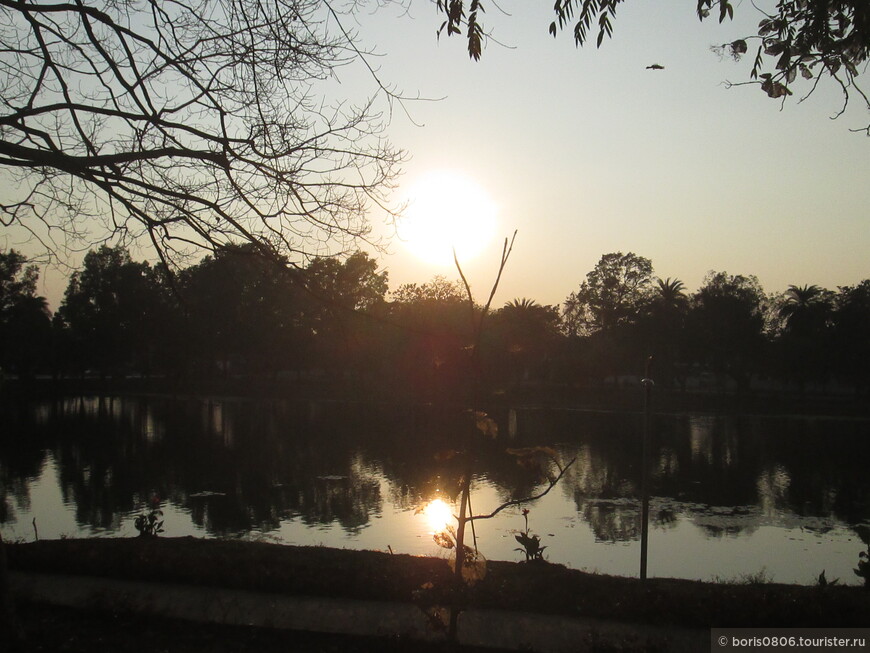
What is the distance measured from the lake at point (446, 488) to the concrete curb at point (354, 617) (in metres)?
1.73

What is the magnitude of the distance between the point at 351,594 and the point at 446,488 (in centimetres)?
1561

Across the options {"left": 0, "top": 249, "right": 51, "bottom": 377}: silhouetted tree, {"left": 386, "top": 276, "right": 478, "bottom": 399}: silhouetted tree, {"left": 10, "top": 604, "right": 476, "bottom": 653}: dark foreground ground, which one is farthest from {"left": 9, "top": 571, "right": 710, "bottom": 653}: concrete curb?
{"left": 0, "top": 249, "right": 51, "bottom": 377}: silhouetted tree

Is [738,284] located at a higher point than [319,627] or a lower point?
higher

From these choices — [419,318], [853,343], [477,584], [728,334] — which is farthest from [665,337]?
[477,584]

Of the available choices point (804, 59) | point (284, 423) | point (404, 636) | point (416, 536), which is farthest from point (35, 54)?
point (284, 423)

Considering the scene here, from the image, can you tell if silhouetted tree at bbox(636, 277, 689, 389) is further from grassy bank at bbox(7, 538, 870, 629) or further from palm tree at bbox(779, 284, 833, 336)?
grassy bank at bbox(7, 538, 870, 629)

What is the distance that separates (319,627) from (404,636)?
3.15 feet

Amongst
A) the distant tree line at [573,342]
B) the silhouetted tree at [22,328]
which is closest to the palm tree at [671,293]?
the distant tree line at [573,342]

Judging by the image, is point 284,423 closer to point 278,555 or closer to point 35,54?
point 278,555

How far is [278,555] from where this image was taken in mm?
9930

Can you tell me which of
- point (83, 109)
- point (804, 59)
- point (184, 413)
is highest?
point (804, 59)

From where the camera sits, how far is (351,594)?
8438 millimetres

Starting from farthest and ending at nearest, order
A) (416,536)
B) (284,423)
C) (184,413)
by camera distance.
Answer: (184,413) < (284,423) < (416,536)

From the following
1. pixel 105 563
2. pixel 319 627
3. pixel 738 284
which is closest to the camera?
pixel 319 627
